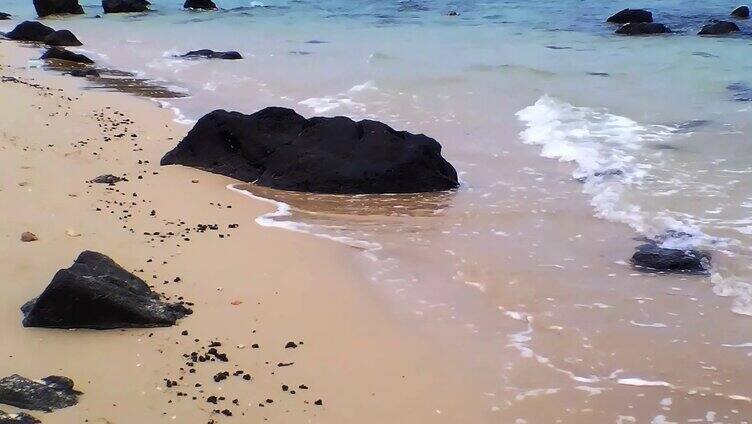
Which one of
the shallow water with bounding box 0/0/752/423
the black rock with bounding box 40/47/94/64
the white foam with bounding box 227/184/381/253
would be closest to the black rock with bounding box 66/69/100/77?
the shallow water with bounding box 0/0/752/423

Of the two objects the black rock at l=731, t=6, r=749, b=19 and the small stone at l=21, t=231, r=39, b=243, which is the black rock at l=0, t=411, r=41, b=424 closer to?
the small stone at l=21, t=231, r=39, b=243

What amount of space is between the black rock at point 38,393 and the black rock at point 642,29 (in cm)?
2329

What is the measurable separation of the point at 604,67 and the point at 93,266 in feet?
50.7

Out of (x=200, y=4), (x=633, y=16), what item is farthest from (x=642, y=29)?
(x=200, y=4)

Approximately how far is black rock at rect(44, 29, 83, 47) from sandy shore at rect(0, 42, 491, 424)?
46.7 feet

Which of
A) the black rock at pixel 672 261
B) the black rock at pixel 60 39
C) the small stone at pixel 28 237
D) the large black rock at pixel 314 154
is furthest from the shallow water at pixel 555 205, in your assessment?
the small stone at pixel 28 237

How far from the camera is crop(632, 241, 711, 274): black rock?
21.6 ft

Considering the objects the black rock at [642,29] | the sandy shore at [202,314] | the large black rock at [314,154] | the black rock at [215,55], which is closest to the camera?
the sandy shore at [202,314]

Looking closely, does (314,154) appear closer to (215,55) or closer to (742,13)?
(215,55)

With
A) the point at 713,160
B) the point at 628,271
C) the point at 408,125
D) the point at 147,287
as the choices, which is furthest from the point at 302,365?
the point at 408,125

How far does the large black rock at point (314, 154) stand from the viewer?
352 inches

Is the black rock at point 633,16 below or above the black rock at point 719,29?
above

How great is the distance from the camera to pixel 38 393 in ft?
13.4

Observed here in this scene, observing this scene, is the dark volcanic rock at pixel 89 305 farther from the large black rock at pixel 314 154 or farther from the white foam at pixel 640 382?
the large black rock at pixel 314 154
